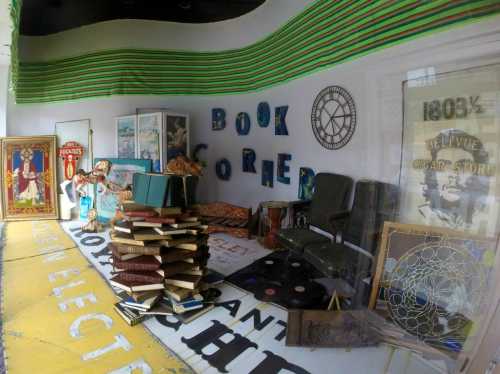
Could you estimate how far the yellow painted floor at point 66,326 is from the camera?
188 centimetres

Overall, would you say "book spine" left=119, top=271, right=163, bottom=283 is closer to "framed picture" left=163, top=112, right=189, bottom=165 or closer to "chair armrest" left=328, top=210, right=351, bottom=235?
"chair armrest" left=328, top=210, right=351, bottom=235

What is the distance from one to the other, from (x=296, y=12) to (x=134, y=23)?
288 cm

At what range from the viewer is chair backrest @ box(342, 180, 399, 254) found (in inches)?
89.8

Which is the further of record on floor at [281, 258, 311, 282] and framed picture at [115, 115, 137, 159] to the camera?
framed picture at [115, 115, 137, 159]

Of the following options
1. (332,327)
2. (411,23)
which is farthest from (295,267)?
(411,23)

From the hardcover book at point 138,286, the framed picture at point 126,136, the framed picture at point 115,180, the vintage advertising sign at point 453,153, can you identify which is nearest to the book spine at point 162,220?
the hardcover book at point 138,286

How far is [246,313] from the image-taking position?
2.45m

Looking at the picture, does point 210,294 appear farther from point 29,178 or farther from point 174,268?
point 29,178

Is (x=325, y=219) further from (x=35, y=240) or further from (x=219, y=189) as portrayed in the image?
(x=35, y=240)

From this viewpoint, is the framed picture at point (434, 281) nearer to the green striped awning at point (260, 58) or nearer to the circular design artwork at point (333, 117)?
the green striped awning at point (260, 58)

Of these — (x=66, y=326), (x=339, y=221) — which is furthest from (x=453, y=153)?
(x=66, y=326)

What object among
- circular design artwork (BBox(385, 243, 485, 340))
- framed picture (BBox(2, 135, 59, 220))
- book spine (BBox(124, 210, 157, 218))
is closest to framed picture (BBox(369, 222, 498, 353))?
circular design artwork (BBox(385, 243, 485, 340))

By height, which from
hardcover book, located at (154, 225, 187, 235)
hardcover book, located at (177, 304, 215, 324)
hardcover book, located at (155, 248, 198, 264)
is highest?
hardcover book, located at (154, 225, 187, 235)

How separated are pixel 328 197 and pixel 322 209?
5.8 inches
